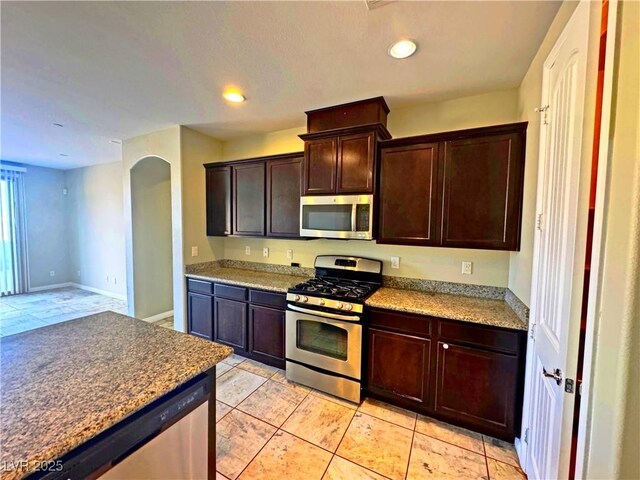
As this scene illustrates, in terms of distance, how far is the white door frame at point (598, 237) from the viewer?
772 mm

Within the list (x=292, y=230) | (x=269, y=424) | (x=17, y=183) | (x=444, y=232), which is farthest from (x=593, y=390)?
(x=17, y=183)

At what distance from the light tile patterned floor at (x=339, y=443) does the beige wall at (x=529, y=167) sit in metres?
1.14

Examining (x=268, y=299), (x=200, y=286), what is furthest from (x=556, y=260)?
(x=200, y=286)

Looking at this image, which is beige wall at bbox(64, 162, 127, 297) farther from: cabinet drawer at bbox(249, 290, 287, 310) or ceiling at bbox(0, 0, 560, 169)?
cabinet drawer at bbox(249, 290, 287, 310)

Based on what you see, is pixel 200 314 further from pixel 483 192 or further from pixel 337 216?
pixel 483 192

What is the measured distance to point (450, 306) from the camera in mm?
2164

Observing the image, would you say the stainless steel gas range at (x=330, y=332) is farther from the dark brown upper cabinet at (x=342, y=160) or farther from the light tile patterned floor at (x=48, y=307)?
Answer: the light tile patterned floor at (x=48, y=307)

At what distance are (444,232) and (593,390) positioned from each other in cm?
157

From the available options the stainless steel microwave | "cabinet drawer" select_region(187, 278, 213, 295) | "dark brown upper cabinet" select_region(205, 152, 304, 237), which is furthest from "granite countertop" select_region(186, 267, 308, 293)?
the stainless steel microwave

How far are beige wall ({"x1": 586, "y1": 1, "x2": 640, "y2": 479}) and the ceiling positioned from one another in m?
1.04

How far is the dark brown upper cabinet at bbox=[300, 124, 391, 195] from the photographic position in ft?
8.00

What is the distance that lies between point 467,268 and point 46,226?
8.21 m

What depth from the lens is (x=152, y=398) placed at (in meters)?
0.94

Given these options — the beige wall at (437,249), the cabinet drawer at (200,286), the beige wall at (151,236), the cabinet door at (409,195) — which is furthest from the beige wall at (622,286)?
the beige wall at (151,236)
